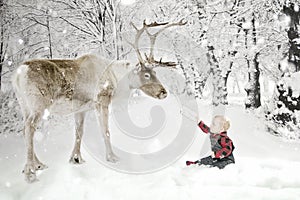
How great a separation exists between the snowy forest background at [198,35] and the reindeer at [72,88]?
4412mm

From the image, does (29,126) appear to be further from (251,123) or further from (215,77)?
(215,77)

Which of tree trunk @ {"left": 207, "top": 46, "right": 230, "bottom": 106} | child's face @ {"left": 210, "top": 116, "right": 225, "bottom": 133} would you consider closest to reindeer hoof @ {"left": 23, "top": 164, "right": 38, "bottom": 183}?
child's face @ {"left": 210, "top": 116, "right": 225, "bottom": 133}

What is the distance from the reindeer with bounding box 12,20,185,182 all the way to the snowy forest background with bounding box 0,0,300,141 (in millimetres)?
4412

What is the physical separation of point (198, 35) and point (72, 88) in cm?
821

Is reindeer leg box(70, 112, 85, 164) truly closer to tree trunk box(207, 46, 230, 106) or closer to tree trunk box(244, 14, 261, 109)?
tree trunk box(207, 46, 230, 106)

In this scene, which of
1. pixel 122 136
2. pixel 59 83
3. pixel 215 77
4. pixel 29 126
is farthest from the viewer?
pixel 215 77

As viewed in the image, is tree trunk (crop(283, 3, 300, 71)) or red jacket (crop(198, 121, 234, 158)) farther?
tree trunk (crop(283, 3, 300, 71))

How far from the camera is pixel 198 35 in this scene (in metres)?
11.6

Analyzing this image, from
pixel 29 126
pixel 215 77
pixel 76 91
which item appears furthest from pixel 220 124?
pixel 215 77

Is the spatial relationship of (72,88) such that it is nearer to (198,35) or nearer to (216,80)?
(216,80)

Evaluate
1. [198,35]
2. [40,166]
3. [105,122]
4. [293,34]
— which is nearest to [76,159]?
[40,166]

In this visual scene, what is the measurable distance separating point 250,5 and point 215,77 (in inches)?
104

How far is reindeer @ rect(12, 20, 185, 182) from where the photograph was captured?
12.4 ft

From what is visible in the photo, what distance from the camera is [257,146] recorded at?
6.34 meters
